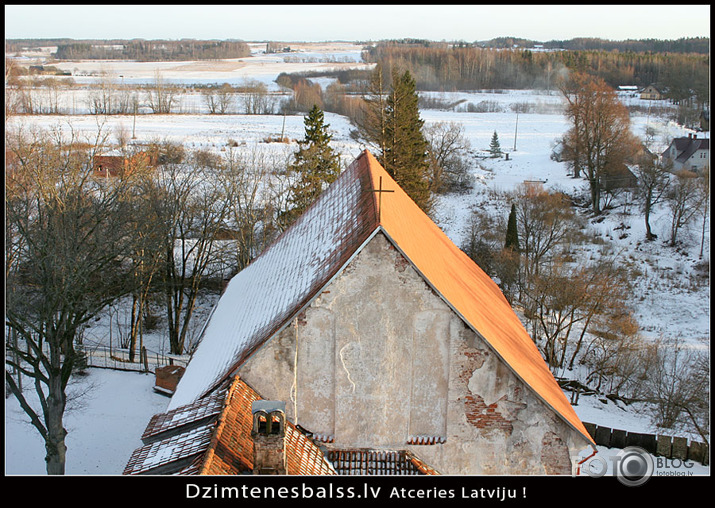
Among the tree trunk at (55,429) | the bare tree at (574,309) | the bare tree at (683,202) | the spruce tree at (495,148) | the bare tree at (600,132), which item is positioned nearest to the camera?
the tree trunk at (55,429)

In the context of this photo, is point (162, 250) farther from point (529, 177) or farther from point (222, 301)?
point (529, 177)

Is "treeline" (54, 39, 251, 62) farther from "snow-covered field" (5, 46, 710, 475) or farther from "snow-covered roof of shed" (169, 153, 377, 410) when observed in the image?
"snow-covered roof of shed" (169, 153, 377, 410)

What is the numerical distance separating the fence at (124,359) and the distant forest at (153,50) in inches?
1884

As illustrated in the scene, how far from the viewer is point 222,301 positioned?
1808cm

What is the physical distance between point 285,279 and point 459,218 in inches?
1265

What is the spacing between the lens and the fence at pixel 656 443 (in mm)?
18703

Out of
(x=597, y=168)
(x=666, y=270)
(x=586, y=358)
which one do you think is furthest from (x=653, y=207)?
(x=586, y=358)

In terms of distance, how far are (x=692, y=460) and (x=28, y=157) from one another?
74.2ft

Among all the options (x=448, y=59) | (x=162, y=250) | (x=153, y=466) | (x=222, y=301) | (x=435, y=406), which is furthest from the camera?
(x=448, y=59)

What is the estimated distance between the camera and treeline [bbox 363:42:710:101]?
209 ft

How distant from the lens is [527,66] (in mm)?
77938

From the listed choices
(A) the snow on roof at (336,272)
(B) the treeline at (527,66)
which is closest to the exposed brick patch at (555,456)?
(A) the snow on roof at (336,272)

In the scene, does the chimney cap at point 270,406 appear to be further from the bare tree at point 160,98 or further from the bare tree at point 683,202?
the bare tree at point 160,98

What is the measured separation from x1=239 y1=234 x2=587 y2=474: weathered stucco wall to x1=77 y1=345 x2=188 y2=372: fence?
14.7m
